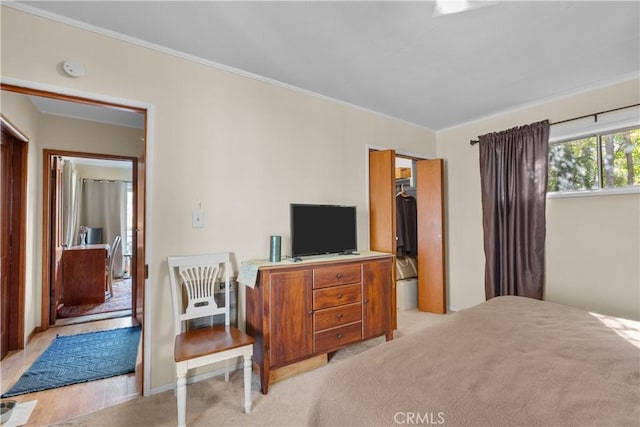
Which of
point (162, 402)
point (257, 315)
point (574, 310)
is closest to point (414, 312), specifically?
point (574, 310)

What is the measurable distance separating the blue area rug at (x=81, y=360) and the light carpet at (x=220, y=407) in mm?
635

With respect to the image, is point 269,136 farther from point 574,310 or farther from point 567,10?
point 574,310

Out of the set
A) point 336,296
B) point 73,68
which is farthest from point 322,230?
point 73,68

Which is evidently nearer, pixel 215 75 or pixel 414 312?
pixel 215 75

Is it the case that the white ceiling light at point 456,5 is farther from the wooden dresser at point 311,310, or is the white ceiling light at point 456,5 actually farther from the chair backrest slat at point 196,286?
the chair backrest slat at point 196,286

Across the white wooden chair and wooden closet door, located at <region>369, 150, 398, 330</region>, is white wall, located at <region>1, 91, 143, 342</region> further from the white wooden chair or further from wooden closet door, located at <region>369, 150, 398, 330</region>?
wooden closet door, located at <region>369, 150, 398, 330</region>

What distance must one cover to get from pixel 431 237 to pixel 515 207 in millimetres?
1063

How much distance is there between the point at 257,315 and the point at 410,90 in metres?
2.60

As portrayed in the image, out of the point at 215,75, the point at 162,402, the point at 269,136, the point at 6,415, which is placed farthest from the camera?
the point at 269,136

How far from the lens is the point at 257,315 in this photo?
88.7 inches

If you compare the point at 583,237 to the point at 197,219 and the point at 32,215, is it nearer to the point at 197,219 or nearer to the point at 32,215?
the point at 197,219

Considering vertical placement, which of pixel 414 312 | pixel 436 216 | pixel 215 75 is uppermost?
pixel 215 75

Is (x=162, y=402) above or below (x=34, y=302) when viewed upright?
below

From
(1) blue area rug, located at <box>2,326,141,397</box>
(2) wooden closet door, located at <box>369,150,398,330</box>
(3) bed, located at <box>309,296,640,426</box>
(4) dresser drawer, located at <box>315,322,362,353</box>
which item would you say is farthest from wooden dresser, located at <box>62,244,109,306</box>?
(3) bed, located at <box>309,296,640,426</box>
